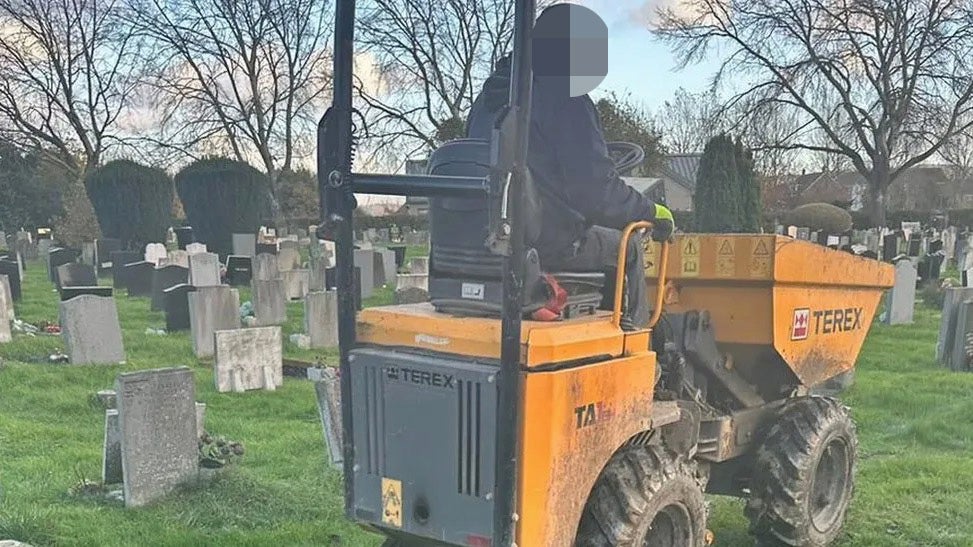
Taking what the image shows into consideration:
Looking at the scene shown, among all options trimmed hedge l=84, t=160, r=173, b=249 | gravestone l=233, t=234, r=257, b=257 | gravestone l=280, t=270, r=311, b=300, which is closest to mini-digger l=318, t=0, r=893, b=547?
gravestone l=280, t=270, r=311, b=300

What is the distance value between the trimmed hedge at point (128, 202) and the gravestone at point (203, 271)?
453 inches

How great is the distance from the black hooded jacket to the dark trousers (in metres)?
0.07


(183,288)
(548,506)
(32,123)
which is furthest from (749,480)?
(32,123)

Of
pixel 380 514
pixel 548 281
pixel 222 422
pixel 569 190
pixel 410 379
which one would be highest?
pixel 569 190

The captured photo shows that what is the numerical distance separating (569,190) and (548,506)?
3.68 ft

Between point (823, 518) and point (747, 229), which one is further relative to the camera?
point (747, 229)

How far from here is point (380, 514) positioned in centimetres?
339

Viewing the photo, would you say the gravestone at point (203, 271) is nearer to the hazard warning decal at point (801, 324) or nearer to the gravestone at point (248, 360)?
the gravestone at point (248, 360)

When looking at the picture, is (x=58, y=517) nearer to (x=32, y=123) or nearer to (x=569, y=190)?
(x=569, y=190)

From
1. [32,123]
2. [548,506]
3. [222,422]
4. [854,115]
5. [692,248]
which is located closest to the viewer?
[548,506]

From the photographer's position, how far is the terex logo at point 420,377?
3146mm

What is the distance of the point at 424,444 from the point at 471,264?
687 mm

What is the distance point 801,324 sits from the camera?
462 cm

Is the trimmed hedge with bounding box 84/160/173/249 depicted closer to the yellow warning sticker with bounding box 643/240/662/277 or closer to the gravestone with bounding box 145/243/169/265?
the gravestone with bounding box 145/243/169/265
